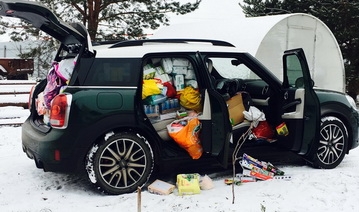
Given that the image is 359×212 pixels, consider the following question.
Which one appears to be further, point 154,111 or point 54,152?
point 154,111

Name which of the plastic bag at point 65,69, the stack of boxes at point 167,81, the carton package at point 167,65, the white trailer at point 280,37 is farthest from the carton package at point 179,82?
the white trailer at point 280,37

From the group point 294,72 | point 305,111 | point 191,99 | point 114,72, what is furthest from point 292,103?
point 114,72

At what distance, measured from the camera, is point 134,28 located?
16844mm

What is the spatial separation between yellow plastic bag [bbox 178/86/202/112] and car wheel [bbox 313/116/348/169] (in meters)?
1.69

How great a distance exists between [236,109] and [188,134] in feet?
2.70

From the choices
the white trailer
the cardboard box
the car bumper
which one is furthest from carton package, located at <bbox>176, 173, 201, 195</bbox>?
the white trailer

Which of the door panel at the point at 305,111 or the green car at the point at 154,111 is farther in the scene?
the door panel at the point at 305,111

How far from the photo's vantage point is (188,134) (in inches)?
175

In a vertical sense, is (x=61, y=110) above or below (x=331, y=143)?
above

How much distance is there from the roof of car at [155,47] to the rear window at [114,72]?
7 centimetres

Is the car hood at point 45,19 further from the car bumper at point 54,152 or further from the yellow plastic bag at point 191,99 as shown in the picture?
the yellow plastic bag at point 191,99

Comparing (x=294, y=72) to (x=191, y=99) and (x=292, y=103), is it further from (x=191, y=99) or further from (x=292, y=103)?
(x=191, y=99)

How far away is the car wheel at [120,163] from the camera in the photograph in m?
4.18

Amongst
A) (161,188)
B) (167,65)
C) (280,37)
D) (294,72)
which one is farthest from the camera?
(280,37)
